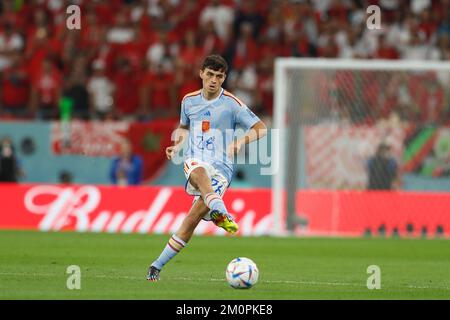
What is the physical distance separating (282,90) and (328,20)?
4.65 meters

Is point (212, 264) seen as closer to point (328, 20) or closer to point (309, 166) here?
point (309, 166)

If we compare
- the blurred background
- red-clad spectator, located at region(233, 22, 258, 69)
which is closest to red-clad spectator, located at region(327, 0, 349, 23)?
the blurred background

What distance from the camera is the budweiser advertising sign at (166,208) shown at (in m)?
22.3

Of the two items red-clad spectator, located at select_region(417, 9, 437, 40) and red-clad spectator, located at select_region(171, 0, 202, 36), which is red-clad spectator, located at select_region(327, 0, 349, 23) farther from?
red-clad spectator, located at select_region(171, 0, 202, 36)

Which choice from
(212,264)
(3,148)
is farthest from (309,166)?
(212,264)

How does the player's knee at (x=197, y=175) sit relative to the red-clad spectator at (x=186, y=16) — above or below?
below

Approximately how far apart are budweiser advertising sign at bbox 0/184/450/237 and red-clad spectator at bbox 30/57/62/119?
117 inches

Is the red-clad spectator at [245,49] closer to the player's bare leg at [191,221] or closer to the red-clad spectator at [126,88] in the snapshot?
the red-clad spectator at [126,88]

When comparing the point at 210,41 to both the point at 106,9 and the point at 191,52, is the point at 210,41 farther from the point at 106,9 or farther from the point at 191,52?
the point at 106,9

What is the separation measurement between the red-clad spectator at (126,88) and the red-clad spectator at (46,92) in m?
1.31

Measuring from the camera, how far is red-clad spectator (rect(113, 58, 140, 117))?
25422mm

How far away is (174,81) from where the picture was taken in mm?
25188

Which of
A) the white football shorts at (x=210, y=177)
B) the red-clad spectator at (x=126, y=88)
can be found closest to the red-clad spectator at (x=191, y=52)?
the red-clad spectator at (x=126, y=88)

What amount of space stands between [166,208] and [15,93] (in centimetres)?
527
